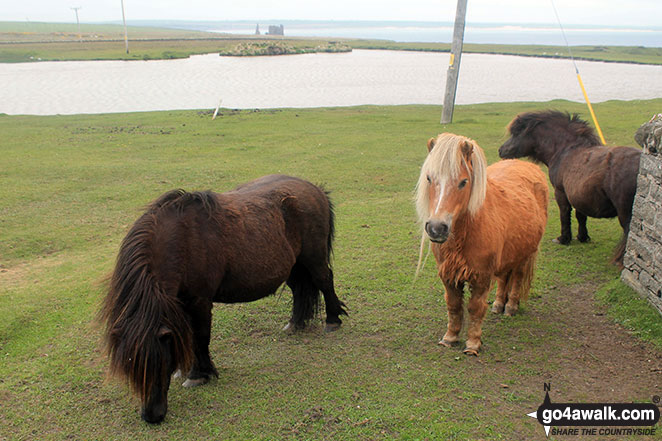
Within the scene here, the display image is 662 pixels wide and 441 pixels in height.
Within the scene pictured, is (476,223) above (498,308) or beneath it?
above

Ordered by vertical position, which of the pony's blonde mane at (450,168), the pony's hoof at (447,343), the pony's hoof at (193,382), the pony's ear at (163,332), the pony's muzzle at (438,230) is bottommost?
the pony's hoof at (193,382)

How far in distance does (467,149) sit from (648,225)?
2542 mm

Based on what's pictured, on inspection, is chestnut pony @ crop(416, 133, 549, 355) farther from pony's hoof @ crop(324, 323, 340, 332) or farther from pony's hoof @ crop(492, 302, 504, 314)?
pony's hoof @ crop(324, 323, 340, 332)

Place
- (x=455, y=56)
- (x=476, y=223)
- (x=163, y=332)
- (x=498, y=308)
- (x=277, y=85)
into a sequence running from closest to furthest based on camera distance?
1. (x=163, y=332)
2. (x=476, y=223)
3. (x=498, y=308)
4. (x=455, y=56)
5. (x=277, y=85)

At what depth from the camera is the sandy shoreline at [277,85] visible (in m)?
24.3

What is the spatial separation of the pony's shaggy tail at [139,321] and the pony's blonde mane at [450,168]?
6.76 ft

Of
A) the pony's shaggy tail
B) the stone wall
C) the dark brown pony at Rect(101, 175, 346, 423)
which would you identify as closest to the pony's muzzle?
the dark brown pony at Rect(101, 175, 346, 423)

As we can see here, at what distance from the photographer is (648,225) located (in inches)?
202

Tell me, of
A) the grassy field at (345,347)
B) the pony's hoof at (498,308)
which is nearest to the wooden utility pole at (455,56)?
the grassy field at (345,347)

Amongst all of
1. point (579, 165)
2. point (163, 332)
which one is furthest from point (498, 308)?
point (163, 332)

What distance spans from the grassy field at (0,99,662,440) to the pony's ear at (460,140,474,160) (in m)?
1.83

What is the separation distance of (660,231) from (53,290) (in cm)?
668

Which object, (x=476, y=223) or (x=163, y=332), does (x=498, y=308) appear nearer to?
(x=476, y=223)

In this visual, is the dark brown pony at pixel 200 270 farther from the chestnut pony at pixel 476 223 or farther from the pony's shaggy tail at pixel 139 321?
the chestnut pony at pixel 476 223
